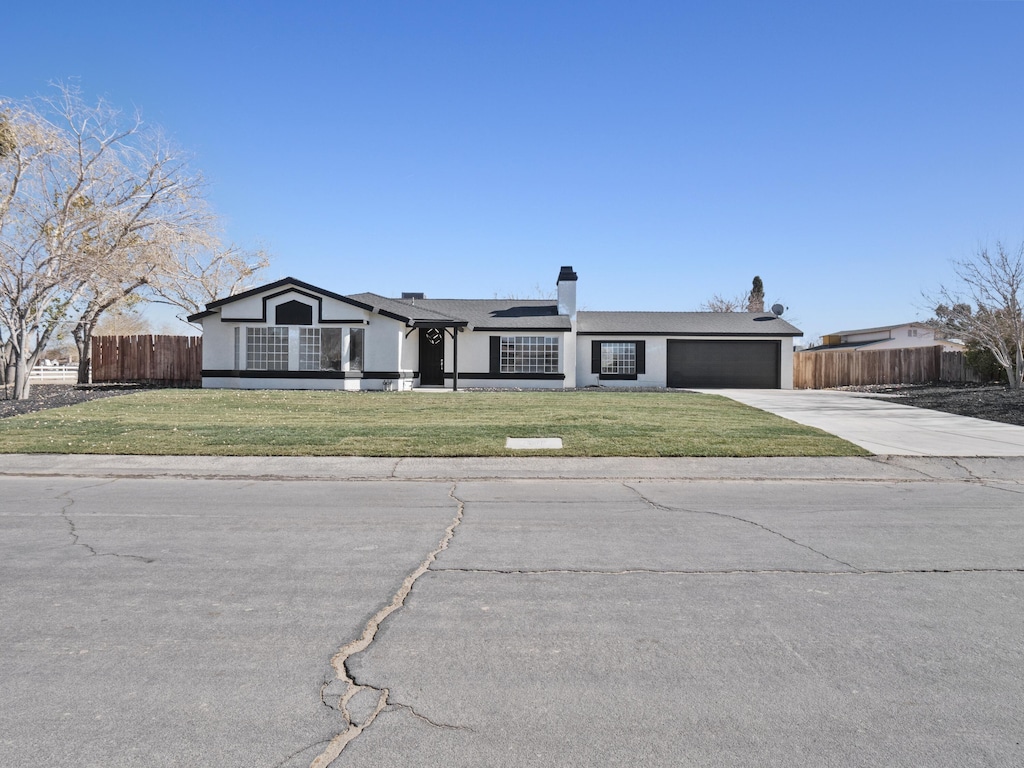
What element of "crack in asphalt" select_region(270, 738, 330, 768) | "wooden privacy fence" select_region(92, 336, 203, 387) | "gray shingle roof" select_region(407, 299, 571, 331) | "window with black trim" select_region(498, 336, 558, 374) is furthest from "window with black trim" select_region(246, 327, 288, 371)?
"crack in asphalt" select_region(270, 738, 330, 768)

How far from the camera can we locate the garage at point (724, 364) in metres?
30.2

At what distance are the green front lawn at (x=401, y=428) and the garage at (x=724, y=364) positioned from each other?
10051mm

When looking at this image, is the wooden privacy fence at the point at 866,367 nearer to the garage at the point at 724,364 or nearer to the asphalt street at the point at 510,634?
the garage at the point at 724,364

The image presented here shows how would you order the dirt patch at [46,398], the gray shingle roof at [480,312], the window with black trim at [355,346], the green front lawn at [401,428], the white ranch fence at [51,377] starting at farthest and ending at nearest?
the white ranch fence at [51,377] → the gray shingle roof at [480,312] → the window with black trim at [355,346] → the dirt patch at [46,398] → the green front lawn at [401,428]

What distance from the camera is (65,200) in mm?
25766

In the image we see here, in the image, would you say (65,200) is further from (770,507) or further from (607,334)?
(770,507)

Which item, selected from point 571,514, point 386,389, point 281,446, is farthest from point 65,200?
point 571,514

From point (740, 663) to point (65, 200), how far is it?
29038 millimetres

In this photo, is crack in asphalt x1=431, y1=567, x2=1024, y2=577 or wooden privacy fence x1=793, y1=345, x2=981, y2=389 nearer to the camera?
crack in asphalt x1=431, y1=567, x2=1024, y2=577

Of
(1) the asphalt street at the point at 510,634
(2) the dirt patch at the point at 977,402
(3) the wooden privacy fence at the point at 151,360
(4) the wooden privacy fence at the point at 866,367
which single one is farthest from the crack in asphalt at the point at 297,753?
(4) the wooden privacy fence at the point at 866,367

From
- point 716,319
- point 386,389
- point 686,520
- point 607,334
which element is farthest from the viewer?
point 716,319

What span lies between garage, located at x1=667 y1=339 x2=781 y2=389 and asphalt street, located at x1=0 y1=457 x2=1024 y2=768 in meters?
22.3

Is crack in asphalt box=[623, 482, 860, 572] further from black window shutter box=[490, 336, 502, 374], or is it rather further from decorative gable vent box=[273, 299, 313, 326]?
black window shutter box=[490, 336, 502, 374]

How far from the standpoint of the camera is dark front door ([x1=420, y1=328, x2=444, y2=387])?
28188 millimetres
